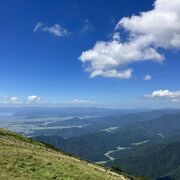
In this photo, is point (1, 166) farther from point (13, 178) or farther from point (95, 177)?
point (95, 177)

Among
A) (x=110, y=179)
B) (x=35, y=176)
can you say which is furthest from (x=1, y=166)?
(x=110, y=179)

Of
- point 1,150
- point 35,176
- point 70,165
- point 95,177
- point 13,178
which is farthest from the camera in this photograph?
point 1,150

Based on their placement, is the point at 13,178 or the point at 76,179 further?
the point at 76,179

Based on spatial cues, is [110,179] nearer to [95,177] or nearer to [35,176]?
[95,177]

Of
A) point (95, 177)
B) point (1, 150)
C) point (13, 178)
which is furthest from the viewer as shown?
point (1, 150)

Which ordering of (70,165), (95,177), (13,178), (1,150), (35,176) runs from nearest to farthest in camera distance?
(13,178) < (35,176) < (95,177) < (70,165) < (1,150)

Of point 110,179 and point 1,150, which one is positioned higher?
point 1,150

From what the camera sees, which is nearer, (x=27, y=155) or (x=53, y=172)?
(x=53, y=172)

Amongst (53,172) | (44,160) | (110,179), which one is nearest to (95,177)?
(110,179)

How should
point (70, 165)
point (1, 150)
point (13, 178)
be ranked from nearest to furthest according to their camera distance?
1. point (13, 178)
2. point (70, 165)
3. point (1, 150)
